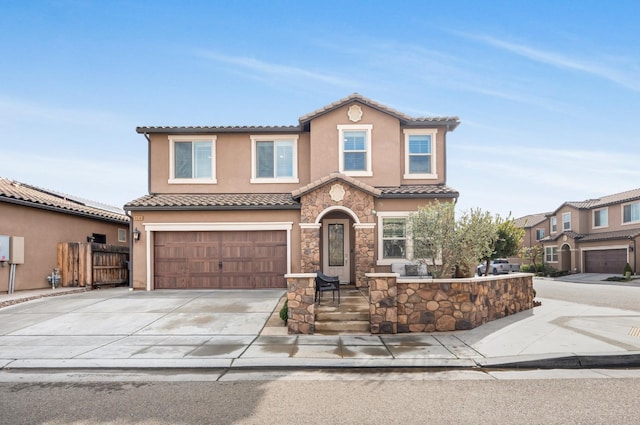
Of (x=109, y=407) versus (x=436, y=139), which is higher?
(x=436, y=139)

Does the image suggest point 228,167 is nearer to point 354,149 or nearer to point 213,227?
point 213,227

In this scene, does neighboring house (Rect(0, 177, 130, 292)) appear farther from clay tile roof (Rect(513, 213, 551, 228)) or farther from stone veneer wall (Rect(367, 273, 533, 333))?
clay tile roof (Rect(513, 213, 551, 228))

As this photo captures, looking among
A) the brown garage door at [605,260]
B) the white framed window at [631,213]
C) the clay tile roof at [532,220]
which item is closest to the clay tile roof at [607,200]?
the white framed window at [631,213]

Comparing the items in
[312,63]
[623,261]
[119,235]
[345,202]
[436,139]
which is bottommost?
[623,261]

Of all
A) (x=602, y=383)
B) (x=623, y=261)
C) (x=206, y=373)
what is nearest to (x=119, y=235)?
(x=206, y=373)

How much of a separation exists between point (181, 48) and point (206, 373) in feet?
39.0

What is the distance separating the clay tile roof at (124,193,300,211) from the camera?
565 inches

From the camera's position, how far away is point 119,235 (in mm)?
20172

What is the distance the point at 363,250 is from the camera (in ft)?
45.6

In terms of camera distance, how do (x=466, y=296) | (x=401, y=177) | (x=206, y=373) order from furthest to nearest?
1. (x=401, y=177)
2. (x=466, y=296)
3. (x=206, y=373)

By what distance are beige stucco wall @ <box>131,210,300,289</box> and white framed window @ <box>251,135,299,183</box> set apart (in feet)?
6.22

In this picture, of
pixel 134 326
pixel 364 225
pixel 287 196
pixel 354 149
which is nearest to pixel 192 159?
pixel 287 196

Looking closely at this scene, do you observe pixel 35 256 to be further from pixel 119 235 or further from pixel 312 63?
pixel 312 63

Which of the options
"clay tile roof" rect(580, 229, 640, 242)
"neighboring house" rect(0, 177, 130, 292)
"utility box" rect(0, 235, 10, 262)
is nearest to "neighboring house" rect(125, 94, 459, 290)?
"neighboring house" rect(0, 177, 130, 292)
